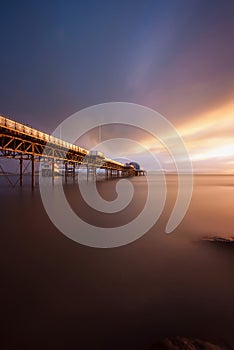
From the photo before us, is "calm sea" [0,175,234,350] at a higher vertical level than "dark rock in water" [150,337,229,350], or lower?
lower

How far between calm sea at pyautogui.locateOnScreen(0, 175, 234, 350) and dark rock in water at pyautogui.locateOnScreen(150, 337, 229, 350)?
0.45 ft

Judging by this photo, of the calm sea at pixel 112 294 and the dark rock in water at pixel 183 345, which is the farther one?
the calm sea at pixel 112 294

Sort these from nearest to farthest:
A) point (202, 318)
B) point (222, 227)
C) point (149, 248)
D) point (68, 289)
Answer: point (202, 318) → point (68, 289) → point (149, 248) → point (222, 227)

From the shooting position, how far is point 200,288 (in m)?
3.16

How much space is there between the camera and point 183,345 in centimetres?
198

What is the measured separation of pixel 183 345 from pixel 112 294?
1.35m

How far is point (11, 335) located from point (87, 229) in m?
4.76

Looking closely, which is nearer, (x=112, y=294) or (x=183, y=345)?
(x=183, y=345)

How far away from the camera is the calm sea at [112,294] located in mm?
2213

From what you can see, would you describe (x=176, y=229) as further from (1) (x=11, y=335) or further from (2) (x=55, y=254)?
(1) (x=11, y=335)

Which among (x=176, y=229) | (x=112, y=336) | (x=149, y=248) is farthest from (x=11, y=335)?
(x=176, y=229)

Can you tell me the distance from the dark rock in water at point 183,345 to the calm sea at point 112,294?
0.45 feet

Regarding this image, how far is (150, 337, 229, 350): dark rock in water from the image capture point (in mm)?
1951

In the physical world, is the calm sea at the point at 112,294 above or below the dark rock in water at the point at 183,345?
below
